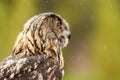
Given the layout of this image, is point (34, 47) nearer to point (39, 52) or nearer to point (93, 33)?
point (39, 52)

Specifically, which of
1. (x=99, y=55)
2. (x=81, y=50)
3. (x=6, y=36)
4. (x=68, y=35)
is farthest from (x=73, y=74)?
(x=68, y=35)

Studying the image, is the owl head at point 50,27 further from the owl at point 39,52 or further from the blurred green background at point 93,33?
the blurred green background at point 93,33

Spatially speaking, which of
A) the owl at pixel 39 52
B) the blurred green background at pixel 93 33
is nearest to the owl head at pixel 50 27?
the owl at pixel 39 52

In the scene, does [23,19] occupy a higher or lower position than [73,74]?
higher

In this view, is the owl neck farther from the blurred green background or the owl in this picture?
the blurred green background

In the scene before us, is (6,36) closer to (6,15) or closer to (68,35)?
(6,15)

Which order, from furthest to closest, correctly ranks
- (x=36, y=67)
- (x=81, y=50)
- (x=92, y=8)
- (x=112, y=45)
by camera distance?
(x=81, y=50)
(x=92, y=8)
(x=112, y=45)
(x=36, y=67)

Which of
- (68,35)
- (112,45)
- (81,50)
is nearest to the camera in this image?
(68,35)

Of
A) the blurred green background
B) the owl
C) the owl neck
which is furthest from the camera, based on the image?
the blurred green background

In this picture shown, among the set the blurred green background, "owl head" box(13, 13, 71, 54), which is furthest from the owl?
the blurred green background
